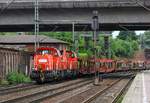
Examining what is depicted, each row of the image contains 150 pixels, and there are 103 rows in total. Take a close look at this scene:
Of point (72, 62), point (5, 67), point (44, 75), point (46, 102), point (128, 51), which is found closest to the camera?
point (46, 102)

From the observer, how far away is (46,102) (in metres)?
20.9

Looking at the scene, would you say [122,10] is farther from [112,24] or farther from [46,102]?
[46,102]

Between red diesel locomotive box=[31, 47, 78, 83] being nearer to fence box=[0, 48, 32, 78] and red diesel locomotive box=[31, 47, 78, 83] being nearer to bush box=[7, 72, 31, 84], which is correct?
bush box=[7, 72, 31, 84]

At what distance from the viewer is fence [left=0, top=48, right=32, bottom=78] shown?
40.0 m

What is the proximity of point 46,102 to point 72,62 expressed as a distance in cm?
2528

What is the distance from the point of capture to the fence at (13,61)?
40.0 m

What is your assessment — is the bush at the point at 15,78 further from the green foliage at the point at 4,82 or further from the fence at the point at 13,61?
the green foliage at the point at 4,82

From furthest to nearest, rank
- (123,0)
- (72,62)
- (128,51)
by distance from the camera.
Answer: (128,51)
(123,0)
(72,62)

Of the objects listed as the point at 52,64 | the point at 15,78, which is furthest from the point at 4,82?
the point at 52,64

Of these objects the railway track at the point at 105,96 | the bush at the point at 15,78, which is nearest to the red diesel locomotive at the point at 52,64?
the bush at the point at 15,78

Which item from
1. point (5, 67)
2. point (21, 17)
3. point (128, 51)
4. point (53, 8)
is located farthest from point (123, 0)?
point (128, 51)

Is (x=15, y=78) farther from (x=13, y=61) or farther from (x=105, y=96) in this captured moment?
(x=105, y=96)

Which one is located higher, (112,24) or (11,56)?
(112,24)

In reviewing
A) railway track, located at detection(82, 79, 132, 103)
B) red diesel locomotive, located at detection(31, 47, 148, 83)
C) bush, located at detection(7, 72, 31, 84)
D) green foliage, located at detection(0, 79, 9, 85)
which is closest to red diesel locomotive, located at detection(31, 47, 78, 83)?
red diesel locomotive, located at detection(31, 47, 148, 83)
